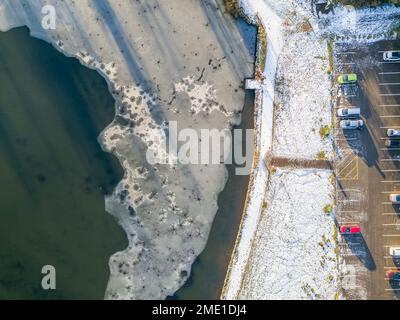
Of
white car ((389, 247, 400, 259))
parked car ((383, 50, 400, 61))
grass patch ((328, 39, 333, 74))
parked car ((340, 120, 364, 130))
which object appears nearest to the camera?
white car ((389, 247, 400, 259))

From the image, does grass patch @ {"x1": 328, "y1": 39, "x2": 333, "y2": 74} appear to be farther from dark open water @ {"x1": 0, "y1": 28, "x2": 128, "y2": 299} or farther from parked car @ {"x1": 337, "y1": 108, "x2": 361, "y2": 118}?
dark open water @ {"x1": 0, "y1": 28, "x2": 128, "y2": 299}

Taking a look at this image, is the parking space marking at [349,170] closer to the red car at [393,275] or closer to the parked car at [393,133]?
the parked car at [393,133]

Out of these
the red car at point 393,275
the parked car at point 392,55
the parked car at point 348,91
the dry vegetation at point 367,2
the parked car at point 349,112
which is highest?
the dry vegetation at point 367,2

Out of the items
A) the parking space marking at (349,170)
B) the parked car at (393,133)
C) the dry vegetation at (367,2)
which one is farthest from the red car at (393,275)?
the dry vegetation at (367,2)

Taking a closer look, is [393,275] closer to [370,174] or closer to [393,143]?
[370,174]

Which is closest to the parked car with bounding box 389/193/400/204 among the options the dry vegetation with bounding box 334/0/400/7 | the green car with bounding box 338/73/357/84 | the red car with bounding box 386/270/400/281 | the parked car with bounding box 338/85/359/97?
the red car with bounding box 386/270/400/281

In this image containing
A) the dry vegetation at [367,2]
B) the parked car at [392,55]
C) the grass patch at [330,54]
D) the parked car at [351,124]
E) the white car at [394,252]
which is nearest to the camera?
the white car at [394,252]

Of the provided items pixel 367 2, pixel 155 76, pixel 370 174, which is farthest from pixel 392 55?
pixel 155 76

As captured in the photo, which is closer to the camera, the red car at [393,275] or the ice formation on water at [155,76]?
the red car at [393,275]
